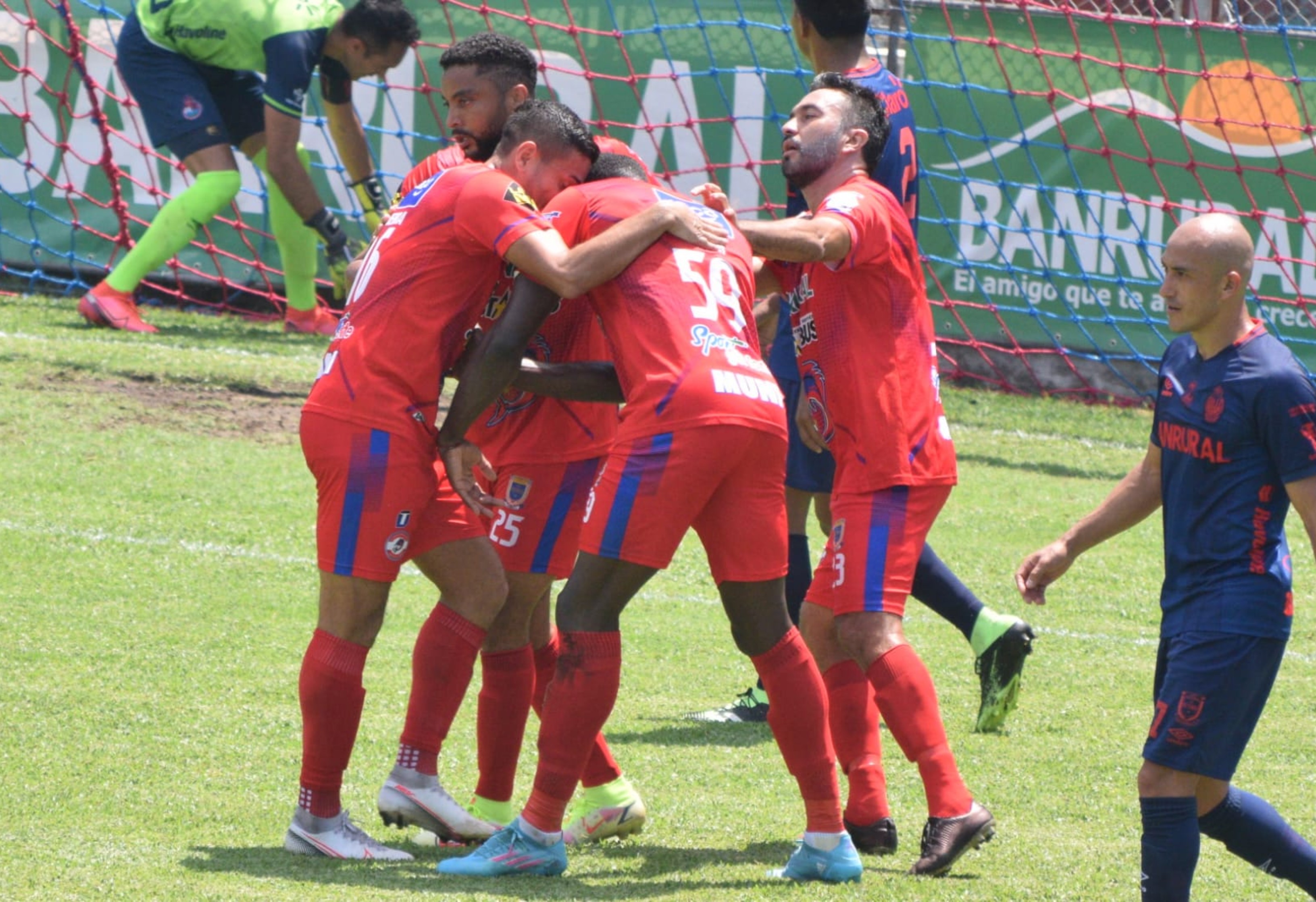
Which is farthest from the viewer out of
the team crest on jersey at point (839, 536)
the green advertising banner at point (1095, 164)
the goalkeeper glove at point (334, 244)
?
Result: the green advertising banner at point (1095, 164)

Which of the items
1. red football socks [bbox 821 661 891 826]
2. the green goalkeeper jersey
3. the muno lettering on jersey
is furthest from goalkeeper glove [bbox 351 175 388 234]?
the muno lettering on jersey

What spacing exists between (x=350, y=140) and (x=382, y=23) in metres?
1.04

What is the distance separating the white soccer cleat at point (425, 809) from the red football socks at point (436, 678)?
39 millimetres

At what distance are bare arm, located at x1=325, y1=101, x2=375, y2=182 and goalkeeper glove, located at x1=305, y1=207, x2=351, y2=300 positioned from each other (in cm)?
33

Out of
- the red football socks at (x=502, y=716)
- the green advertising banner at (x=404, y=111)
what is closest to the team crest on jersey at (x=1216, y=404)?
the red football socks at (x=502, y=716)

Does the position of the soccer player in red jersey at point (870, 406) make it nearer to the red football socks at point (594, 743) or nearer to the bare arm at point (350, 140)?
the red football socks at point (594, 743)

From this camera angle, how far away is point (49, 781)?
4.47 meters

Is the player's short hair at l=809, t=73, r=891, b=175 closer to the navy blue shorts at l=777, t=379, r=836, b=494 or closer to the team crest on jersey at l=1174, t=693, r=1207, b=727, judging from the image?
the navy blue shorts at l=777, t=379, r=836, b=494

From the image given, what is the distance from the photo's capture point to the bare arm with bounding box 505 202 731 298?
13.2 ft

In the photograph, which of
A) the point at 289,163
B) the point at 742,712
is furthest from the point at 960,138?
the point at 742,712

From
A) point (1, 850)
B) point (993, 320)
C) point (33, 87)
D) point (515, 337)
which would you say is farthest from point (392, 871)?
point (33, 87)

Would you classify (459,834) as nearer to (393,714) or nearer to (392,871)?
(392,871)

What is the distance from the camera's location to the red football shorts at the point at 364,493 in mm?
4160

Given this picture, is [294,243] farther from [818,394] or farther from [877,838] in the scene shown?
[877,838]
